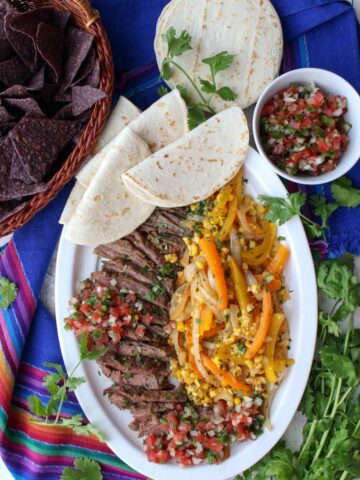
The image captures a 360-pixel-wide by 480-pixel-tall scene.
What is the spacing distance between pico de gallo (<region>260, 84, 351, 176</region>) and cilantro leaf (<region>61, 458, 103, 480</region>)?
2671 millimetres

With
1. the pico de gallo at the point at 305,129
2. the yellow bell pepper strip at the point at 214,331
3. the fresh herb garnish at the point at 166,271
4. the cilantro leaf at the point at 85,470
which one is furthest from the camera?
the cilantro leaf at the point at 85,470

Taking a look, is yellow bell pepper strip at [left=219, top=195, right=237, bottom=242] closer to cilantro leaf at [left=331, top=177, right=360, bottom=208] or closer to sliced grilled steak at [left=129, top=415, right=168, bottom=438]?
cilantro leaf at [left=331, top=177, right=360, bottom=208]

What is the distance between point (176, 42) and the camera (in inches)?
152

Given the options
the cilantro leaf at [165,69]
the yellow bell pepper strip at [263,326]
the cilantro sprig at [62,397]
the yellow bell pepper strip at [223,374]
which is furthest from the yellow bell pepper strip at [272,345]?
the cilantro leaf at [165,69]

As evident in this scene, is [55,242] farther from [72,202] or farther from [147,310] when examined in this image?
[147,310]

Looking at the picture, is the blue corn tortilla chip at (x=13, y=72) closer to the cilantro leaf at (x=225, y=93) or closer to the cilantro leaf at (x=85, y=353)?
the cilantro leaf at (x=225, y=93)

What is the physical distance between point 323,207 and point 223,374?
1.39 metres

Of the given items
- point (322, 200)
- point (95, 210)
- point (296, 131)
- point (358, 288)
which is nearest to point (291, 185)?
point (322, 200)

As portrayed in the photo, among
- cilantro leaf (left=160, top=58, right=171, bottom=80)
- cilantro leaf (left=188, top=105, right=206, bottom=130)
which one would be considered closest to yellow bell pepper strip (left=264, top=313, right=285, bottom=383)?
cilantro leaf (left=188, top=105, right=206, bottom=130)

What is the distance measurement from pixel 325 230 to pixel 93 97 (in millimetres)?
1937

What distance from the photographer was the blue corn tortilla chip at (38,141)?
374 cm

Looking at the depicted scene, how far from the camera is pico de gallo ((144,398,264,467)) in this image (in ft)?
13.1

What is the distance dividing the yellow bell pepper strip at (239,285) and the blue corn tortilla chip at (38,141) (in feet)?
4.71

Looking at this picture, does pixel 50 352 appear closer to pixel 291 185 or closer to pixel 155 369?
pixel 155 369
